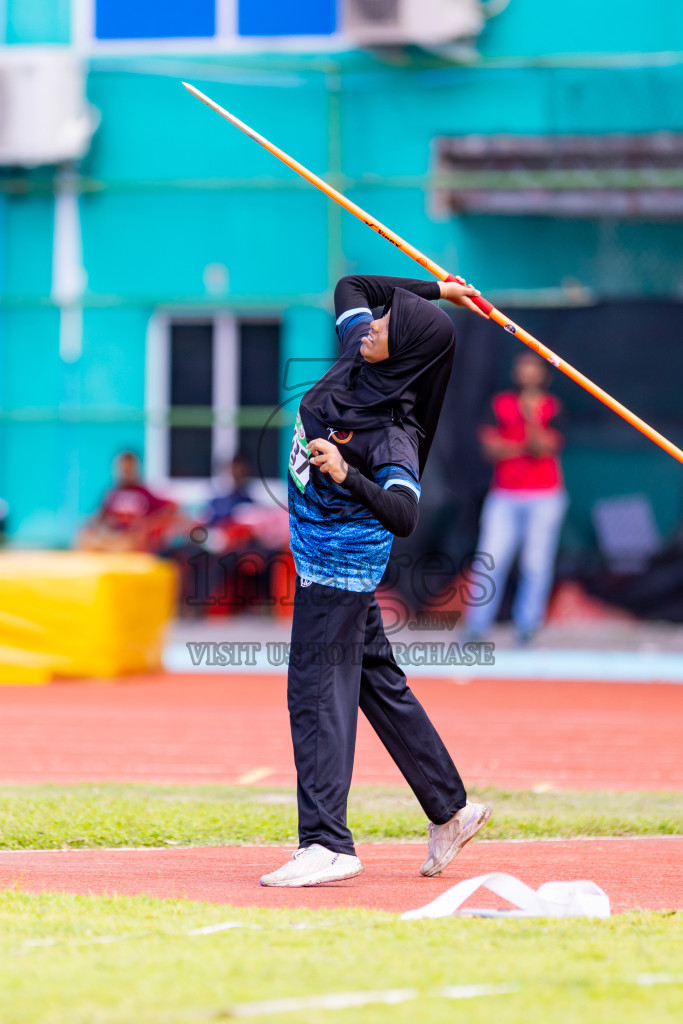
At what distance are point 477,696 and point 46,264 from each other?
26.7 ft

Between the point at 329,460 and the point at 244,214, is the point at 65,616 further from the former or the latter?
the point at 329,460

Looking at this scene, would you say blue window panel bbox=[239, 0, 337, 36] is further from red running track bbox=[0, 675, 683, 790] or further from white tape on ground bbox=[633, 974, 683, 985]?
white tape on ground bbox=[633, 974, 683, 985]

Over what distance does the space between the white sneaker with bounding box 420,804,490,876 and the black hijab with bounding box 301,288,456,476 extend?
1.25m

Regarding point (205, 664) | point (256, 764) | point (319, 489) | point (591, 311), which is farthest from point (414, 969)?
point (591, 311)

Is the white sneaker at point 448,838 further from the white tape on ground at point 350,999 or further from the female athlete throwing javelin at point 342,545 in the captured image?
the white tape on ground at point 350,999

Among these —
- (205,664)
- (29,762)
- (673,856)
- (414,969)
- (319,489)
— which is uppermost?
(319,489)

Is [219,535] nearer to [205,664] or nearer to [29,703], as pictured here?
[205,664]

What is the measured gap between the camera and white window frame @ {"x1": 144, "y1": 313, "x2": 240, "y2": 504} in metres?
17.4

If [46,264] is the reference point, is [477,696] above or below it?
below

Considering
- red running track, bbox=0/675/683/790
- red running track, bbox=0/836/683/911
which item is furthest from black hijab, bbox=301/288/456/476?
red running track, bbox=0/675/683/790

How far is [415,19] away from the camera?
1641 cm

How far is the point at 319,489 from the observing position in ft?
17.7

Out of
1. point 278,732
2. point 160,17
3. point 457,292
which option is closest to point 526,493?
point 278,732

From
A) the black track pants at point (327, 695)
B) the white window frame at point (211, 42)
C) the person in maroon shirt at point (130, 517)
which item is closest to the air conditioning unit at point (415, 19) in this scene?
the white window frame at point (211, 42)
